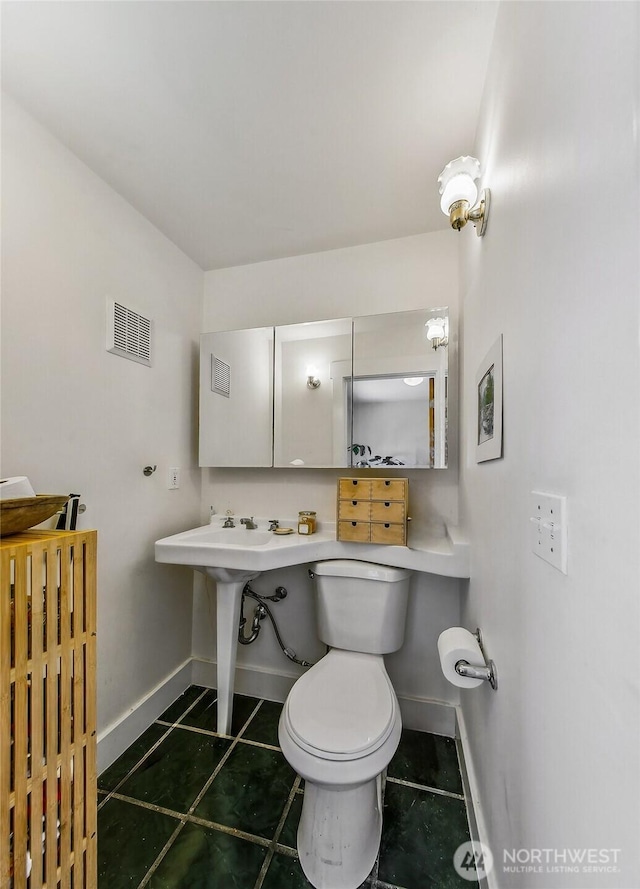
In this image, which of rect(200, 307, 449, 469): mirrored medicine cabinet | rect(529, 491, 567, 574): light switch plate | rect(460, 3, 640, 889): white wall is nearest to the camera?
rect(460, 3, 640, 889): white wall

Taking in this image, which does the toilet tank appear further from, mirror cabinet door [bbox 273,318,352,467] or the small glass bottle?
mirror cabinet door [bbox 273,318,352,467]

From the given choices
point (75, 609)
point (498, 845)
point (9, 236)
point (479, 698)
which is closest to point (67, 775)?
point (75, 609)

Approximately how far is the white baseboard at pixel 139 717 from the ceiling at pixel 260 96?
89.2 inches

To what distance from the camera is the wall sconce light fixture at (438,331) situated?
1608 millimetres

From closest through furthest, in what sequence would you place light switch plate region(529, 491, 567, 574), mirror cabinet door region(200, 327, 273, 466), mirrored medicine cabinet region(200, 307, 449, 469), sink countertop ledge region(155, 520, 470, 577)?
light switch plate region(529, 491, 567, 574)
sink countertop ledge region(155, 520, 470, 577)
mirrored medicine cabinet region(200, 307, 449, 469)
mirror cabinet door region(200, 327, 273, 466)

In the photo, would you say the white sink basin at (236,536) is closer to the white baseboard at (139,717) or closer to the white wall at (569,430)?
the white baseboard at (139,717)

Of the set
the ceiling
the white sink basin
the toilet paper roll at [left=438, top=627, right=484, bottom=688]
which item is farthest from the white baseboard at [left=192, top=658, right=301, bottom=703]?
the ceiling

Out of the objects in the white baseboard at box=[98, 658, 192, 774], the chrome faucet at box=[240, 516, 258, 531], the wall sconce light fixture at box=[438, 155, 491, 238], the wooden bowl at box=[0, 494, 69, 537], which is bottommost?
the white baseboard at box=[98, 658, 192, 774]

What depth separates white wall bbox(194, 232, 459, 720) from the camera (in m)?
1.72

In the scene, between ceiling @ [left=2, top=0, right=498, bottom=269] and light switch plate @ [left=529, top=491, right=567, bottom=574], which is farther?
ceiling @ [left=2, top=0, right=498, bottom=269]

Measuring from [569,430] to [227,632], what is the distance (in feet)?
5.49

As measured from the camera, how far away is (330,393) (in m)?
1.79

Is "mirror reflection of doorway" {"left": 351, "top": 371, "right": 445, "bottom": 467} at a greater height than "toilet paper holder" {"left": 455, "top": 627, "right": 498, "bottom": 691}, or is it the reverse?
"mirror reflection of doorway" {"left": 351, "top": 371, "right": 445, "bottom": 467}

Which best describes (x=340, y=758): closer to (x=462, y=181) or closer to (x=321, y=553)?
(x=321, y=553)
